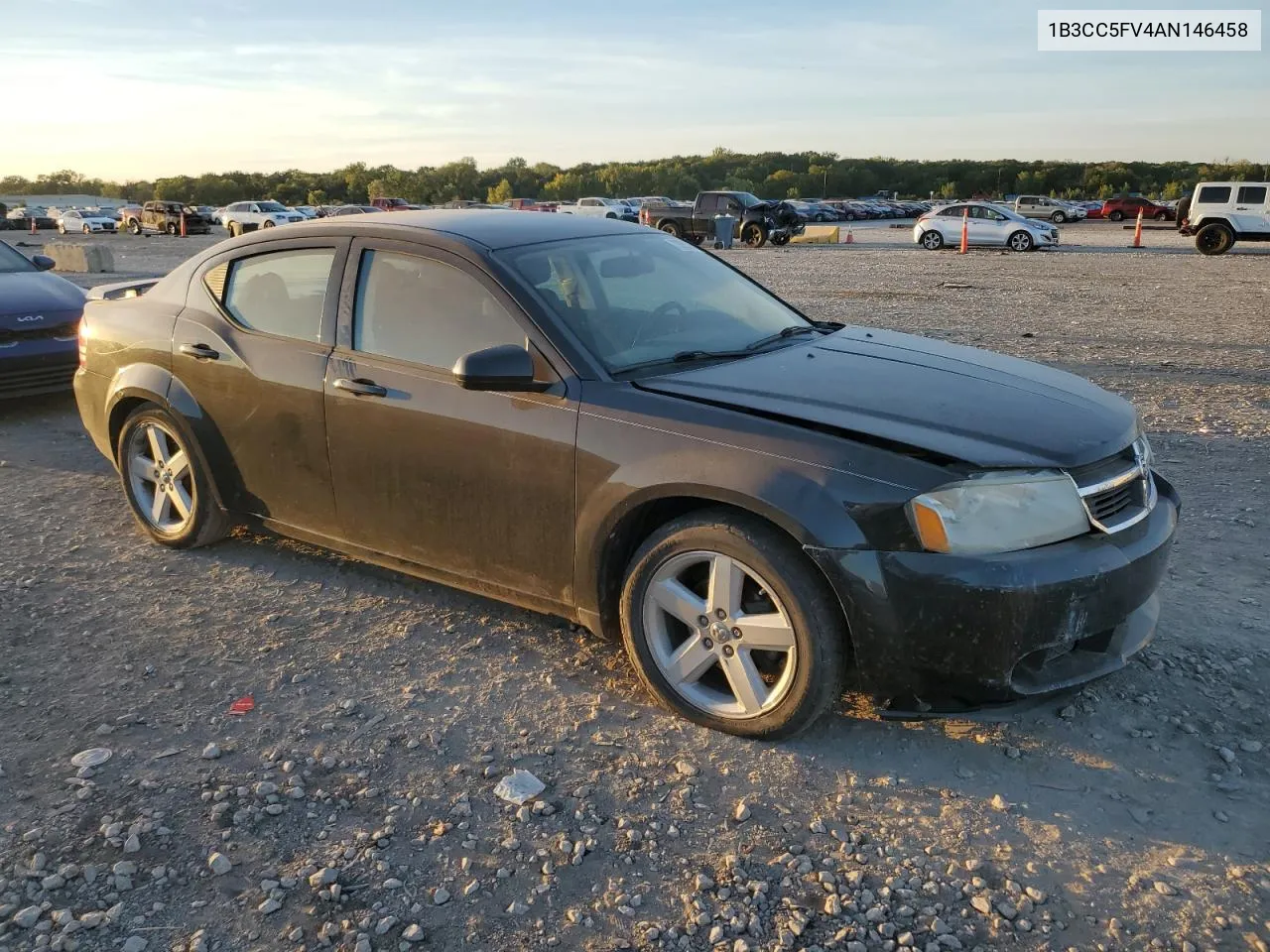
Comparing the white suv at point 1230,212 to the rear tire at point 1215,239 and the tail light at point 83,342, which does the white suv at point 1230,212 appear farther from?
the tail light at point 83,342

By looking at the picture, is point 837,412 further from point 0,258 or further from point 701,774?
point 0,258

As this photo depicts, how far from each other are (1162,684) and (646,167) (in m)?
117

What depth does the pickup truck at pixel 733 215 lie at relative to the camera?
31.1 metres

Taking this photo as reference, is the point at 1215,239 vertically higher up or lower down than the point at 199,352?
lower down

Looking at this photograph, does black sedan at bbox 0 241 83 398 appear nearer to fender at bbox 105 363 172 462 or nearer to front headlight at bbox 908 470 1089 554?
fender at bbox 105 363 172 462

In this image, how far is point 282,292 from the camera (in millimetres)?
4301

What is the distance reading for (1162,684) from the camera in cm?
346

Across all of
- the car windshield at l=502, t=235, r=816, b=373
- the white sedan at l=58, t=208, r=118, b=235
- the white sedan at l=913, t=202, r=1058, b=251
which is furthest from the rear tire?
the white sedan at l=58, t=208, r=118, b=235

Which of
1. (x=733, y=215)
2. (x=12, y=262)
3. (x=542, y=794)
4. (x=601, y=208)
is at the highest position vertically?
(x=601, y=208)

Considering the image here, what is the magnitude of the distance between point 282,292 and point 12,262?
615 cm

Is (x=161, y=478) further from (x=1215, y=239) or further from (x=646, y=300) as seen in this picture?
(x=1215, y=239)

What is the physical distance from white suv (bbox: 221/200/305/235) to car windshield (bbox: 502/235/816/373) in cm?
4008

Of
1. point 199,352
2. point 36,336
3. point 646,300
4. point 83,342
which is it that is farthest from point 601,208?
point 646,300

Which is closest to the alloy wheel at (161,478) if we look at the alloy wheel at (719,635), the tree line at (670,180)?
the alloy wheel at (719,635)
